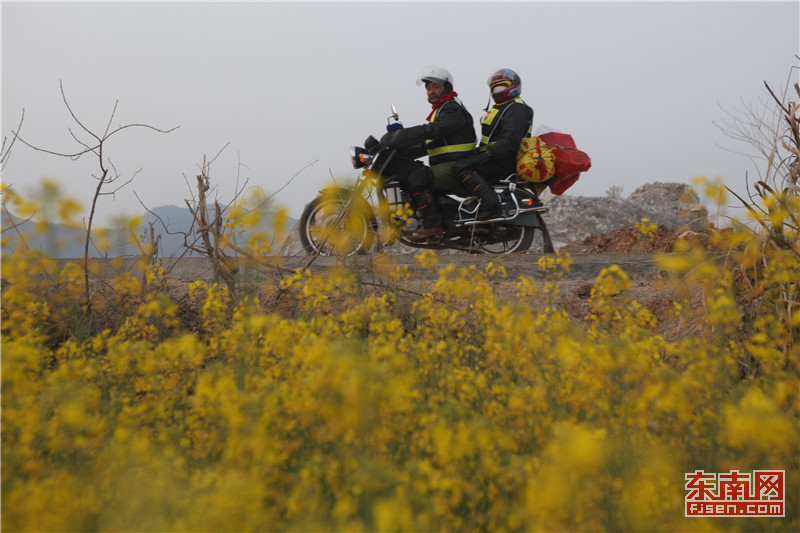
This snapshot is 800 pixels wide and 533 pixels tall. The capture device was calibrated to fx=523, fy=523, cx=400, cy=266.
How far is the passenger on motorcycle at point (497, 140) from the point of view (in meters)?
4.61

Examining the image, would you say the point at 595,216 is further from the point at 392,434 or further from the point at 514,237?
the point at 392,434

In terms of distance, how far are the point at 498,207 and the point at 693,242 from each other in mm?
1696

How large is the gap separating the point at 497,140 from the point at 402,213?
1098mm

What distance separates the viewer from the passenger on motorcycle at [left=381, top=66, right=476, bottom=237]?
4.65 meters

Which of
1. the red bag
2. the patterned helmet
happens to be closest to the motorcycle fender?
the red bag

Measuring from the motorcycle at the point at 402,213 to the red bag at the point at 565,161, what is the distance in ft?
0.84

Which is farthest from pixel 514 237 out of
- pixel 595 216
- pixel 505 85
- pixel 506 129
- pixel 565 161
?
pixel 595 216

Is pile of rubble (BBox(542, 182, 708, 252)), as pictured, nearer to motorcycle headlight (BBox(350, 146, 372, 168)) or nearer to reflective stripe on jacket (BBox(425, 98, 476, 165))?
reflective stripe on jacket (BBox(425, 98, 476, 165))

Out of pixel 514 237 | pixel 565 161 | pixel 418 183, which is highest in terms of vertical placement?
pixel 565 161

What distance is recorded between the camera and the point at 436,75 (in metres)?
4.73

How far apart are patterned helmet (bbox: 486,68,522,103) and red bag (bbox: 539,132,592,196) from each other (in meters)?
0.48

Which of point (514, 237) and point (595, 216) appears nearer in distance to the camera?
point (514, 237)

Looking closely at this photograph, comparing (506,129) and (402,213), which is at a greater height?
(506,129)

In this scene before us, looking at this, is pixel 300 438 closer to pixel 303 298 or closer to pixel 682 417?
pixel 682 417
